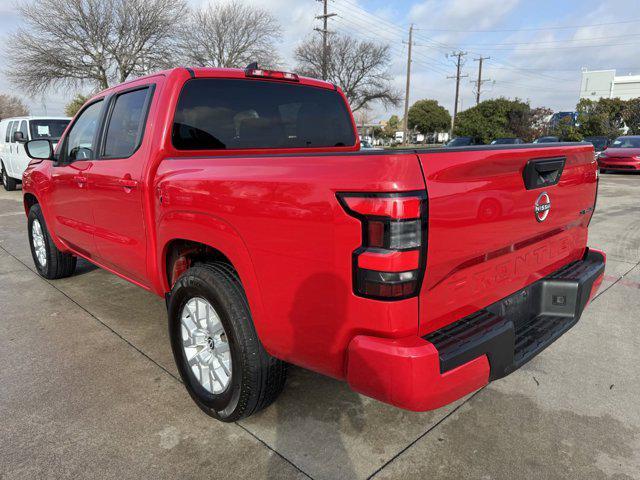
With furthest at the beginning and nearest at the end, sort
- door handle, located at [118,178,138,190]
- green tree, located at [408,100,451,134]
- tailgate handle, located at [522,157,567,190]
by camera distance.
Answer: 1. green tree, located at [408,100,451,134]
2. door handle, located at [118,178,138,190]
3. tailgate handle, located at [522,157,567,190]

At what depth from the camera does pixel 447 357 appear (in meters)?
1.75

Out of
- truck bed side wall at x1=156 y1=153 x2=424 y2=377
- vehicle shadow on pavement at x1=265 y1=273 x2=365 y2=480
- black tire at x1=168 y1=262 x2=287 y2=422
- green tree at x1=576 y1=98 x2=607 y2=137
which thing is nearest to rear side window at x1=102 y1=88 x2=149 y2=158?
truck bed side wall at x1=156 y1=153 x2=424 y2=377

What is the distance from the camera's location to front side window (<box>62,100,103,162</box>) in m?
3.59

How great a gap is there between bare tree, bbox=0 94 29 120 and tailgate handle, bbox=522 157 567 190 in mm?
87401

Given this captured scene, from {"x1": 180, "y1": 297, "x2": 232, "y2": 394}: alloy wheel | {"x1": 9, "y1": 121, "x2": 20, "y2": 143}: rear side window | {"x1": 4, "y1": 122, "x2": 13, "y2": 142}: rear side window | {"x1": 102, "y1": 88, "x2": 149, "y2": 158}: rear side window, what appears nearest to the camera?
{"x1": 180, "y1": 297, "x2": 232, "y2": 394}: alloy wheel

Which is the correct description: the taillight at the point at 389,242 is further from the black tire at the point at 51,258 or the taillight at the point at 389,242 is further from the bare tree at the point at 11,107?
the bare tree at the point at 11,107

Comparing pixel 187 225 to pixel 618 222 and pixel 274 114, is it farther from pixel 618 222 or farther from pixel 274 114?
pixel 618 222

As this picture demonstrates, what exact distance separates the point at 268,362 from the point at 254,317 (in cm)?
28

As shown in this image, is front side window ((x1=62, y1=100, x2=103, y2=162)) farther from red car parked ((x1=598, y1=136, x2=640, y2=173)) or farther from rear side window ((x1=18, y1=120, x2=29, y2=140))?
red car parked ((x1=598, y1=136, x2=640, y2=173))

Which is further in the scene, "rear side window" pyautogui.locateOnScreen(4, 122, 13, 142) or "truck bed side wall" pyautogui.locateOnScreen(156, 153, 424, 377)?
"rear side window" pyautogui.locateOnScreen(4, 122, 13, 142)

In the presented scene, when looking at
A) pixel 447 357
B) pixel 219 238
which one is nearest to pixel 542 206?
pixel 447 357

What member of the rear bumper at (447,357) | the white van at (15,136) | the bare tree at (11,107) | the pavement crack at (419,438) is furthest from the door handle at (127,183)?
the bare tree at (11,107)

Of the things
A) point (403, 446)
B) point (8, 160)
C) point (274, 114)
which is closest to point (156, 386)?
point (403, 446)

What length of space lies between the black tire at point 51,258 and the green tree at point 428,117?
65.0 m
